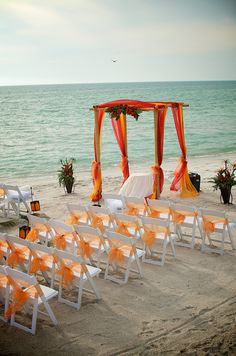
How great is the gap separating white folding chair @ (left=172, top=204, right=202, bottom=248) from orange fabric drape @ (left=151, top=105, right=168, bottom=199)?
290cm

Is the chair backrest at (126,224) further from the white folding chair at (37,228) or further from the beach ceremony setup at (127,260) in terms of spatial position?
the white folding chair at (37,228)

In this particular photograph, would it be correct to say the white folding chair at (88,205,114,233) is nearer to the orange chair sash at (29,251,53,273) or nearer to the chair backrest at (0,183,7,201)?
the orange chair sash at (29,251,53,273)

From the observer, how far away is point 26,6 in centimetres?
668

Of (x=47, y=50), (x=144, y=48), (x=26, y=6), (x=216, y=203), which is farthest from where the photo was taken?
(x=47, y=50)

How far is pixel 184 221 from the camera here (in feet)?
22.8

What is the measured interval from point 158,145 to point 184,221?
3373 mm

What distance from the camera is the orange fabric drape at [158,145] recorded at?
9734mm

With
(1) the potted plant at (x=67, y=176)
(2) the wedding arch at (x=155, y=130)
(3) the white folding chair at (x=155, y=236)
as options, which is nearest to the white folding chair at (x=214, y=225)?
(3) the white folding chair at (x=155, y=236)

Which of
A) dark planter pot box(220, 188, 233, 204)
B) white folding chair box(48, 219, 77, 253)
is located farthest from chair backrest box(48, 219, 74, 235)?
dark planter pot box(220, 188, 233, 204)

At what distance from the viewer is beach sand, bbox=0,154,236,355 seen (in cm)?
419

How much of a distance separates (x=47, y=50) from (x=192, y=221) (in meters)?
86.3

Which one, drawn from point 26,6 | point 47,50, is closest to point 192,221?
point 26,6

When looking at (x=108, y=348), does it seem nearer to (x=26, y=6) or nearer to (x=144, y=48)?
(x=26, y=6)

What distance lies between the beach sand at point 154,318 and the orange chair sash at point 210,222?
426 millimetres
